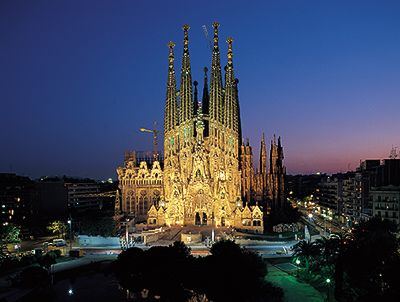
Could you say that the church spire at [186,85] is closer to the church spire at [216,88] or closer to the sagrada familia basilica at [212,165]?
the sagrada familia basilica at [212,165]

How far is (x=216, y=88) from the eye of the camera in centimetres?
8119

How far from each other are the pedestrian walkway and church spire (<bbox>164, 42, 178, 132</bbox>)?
139 ft

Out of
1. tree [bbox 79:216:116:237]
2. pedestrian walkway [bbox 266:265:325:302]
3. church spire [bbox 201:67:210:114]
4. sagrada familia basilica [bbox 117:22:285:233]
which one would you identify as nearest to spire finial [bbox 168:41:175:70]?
sagrada familia basilica [bbox 117:22:285:233]

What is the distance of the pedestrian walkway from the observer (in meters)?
37.2

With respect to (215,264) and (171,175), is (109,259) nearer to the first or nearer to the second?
(215,264)

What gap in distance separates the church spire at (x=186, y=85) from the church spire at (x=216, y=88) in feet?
12.9

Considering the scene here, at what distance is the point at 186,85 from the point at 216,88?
220 inches

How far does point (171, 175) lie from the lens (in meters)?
81.6

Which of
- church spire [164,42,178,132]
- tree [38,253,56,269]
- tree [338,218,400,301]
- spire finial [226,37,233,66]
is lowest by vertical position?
tree [38,253,56,269]

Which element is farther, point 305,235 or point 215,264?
point 305,235

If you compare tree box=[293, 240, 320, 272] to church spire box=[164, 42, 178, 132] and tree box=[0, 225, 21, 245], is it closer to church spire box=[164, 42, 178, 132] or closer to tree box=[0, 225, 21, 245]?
tree box=[0, 225, 21, 245]

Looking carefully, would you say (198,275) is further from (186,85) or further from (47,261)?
(186,85)

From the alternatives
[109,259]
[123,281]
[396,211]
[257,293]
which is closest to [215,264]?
[257,293]

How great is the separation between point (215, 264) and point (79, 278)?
764 inches
